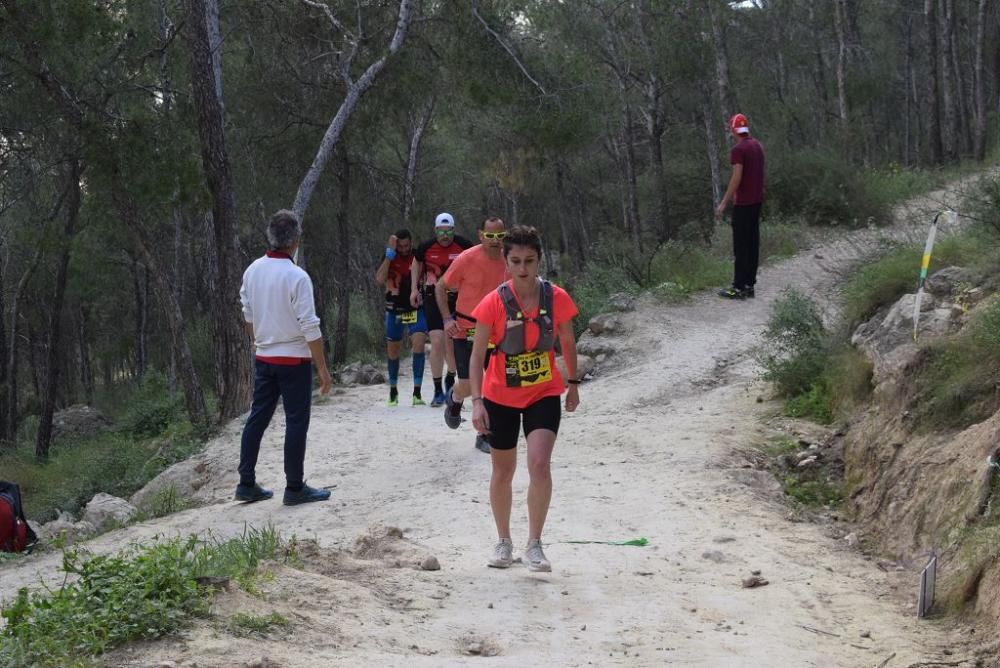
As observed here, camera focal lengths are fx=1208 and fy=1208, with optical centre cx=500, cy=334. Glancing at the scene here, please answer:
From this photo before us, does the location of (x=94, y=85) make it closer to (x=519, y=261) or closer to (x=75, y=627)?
(x=519, y=261)

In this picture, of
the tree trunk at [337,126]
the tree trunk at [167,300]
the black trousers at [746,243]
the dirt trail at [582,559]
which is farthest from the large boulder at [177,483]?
the black trousers at [746,243]

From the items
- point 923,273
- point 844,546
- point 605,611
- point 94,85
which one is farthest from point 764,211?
point 605,611

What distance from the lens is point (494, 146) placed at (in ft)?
119

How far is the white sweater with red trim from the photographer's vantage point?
8.45 meters

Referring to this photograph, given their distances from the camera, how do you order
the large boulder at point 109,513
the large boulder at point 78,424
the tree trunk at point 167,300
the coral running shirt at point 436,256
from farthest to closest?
1. the large boulder at point 78,424
2. the tree trunk at point 167,300
3. the coral running shirt at point 436,256
4. the large boulder at point 109,513

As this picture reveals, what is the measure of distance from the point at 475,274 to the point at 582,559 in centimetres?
337

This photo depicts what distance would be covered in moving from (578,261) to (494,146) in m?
5.08

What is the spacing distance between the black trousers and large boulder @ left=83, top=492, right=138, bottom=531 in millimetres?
7683

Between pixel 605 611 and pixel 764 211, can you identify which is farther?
pixel 764 211

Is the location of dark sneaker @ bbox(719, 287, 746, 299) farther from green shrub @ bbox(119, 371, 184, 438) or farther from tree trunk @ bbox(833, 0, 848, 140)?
tree trunk @ bbox(833, 0, 848, 140)

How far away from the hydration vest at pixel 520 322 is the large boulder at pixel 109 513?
17.1ft

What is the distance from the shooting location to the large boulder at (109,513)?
1050 cm

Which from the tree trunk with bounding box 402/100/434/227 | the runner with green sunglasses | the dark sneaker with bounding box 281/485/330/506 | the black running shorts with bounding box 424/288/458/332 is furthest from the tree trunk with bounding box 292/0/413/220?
the tree trunk with bounding box 402/100/434/227

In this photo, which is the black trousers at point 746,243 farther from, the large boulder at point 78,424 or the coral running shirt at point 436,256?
the large boulder at point 78,424
